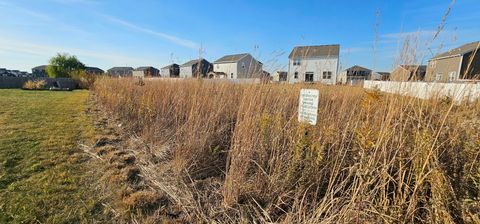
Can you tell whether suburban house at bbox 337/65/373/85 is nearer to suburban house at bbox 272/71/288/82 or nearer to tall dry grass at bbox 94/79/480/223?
tall dry grass at bbox 94/79/480/223

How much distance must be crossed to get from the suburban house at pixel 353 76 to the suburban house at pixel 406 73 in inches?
32.7

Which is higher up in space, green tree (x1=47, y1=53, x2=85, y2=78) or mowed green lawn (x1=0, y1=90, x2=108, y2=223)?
green tree (x1=47, y1=53, x2=85, y2=78)

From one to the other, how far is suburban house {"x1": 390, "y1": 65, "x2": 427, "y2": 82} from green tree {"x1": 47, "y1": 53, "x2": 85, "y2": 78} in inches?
1552

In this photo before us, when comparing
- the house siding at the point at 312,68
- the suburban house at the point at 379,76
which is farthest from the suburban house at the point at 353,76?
the suburban house at the point at 379,76

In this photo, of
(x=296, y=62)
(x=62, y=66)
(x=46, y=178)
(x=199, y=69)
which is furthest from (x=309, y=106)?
(x=62, y=66)

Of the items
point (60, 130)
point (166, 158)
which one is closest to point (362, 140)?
point (166, 158)

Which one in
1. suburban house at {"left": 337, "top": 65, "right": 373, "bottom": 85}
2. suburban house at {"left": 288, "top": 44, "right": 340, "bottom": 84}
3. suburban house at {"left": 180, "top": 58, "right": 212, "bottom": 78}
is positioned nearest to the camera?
suburban house at {"left": 288, "top": 44, "right": 340, "bottom": 84}

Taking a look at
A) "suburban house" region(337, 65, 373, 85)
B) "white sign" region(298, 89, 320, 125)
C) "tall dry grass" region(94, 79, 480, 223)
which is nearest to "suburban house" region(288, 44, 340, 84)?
"suburban house" region(337, 65, 373, 85)

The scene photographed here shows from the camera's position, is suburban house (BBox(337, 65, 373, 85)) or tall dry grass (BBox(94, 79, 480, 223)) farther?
suburban house (BBox(337, 65, 373, 85))

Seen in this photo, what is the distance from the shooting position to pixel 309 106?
201 centimetres

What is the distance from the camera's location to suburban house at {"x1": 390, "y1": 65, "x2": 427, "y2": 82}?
1.76m

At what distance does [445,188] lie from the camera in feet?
3.93

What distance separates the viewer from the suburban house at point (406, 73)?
69.2 inches

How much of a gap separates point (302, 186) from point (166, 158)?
172 centimetres
